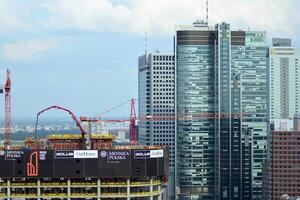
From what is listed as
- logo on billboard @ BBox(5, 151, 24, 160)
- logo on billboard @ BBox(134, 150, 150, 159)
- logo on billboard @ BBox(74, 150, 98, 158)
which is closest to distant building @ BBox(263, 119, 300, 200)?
logo on billboard @ BBox(134, 150, 150, 159)

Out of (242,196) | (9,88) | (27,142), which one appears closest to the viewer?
(27,142)

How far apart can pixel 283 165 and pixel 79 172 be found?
4933 inches

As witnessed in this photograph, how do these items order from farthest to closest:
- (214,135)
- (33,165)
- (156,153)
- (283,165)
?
(214,135), (283,165), (156,153), (33,165)

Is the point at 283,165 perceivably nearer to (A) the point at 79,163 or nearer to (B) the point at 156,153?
(B) the point at 156,153

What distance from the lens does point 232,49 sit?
19988 cm

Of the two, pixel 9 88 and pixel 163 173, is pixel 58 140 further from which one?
pixel 9 88

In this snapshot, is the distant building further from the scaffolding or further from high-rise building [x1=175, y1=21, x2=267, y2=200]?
the scaffolding

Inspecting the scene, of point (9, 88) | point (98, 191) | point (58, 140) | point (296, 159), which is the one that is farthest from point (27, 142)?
point (296, 159)

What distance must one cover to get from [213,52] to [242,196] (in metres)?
33.3

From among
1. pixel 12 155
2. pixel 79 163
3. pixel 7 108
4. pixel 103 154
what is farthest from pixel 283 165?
pixel 12 155

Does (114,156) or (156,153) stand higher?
(156,153)

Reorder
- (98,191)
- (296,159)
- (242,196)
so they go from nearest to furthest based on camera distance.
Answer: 1. (98,191)
2. (296,159)
3. (242,196)

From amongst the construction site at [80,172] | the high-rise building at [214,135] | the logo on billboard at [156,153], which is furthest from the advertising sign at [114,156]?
the high-rise building at [214,135]

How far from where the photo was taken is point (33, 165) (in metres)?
59.2
